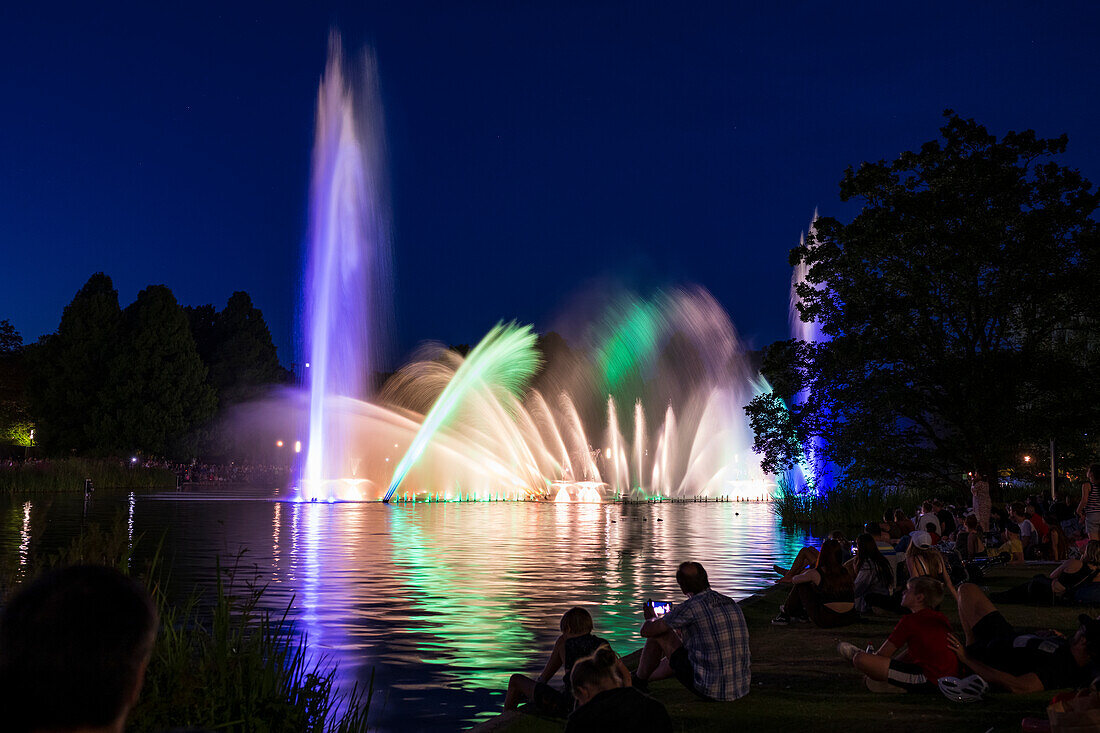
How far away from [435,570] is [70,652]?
828 inches

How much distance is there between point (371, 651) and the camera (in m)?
13.0

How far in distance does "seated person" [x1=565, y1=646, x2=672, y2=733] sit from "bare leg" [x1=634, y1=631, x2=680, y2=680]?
14.9 feet

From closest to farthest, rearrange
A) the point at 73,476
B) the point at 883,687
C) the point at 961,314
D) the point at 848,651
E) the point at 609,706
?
the point at 609,706, the point at 883,687, the point at 848,651, the point at 961,314, the point at 73,476

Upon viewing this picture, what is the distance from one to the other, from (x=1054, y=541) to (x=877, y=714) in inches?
666

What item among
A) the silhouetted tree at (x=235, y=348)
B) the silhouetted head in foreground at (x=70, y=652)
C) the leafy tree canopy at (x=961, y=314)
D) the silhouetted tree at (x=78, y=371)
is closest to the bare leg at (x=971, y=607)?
the silhouetted head in foreground at (x=70, y=652)

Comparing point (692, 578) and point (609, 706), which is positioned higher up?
point (692, 578)

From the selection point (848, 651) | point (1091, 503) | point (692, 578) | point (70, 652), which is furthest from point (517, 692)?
point (1091, 503)

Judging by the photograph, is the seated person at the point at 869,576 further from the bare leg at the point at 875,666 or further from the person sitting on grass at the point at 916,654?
the bare leg at the point at 875,666

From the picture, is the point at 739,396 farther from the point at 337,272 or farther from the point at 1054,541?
the point at 1054,541

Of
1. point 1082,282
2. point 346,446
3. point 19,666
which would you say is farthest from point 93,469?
point 19,666

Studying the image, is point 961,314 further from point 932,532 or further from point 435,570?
point 435,570

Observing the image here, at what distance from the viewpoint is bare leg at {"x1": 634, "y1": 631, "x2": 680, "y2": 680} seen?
10.6 metres

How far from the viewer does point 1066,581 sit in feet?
55.0

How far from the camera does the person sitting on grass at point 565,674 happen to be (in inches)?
372
